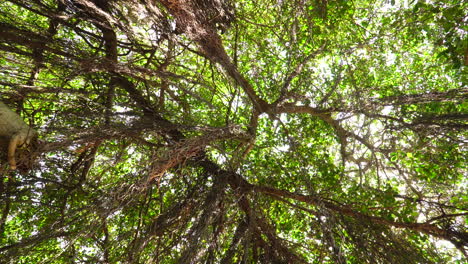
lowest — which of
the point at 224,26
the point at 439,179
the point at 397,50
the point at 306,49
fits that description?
the point at 439,179

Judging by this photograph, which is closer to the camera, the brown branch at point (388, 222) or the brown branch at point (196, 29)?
the brown branch at point (388, 222)

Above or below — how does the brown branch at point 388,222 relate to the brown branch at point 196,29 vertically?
below

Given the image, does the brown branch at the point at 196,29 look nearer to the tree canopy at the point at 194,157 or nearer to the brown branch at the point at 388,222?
the tree canopy at the point at 194,157

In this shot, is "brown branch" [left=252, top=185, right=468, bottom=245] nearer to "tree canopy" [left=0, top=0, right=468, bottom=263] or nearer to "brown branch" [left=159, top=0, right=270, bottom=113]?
"tree canopy" [left=0, top=0, right=468, bottom=263]

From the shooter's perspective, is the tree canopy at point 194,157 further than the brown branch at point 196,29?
No

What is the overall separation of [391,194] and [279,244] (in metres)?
1.58

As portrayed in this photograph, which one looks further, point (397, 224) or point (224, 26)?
point (224, 26)

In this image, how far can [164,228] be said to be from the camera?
330cm

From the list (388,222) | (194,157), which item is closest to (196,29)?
(194,157)

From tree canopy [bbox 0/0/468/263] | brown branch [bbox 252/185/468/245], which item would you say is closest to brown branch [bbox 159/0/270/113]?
tree canopy [bbox 0/0/468/263]

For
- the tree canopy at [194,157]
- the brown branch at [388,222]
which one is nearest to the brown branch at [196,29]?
the tree canopy at [194,157]

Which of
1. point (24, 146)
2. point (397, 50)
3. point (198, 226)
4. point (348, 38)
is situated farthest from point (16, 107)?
point (397, 50)

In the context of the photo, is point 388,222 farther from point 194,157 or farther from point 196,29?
point 196,29

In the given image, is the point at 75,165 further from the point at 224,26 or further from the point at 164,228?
the point at 224,26
